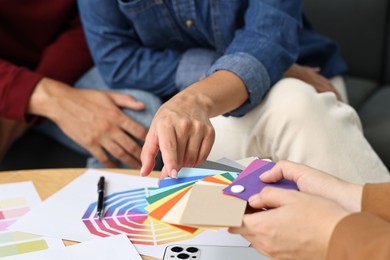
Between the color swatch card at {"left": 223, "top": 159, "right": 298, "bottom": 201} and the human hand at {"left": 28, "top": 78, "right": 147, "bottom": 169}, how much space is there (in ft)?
1.69

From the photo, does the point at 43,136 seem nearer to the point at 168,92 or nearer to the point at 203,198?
the point at 168,92

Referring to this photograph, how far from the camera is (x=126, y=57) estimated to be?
1.34 meters

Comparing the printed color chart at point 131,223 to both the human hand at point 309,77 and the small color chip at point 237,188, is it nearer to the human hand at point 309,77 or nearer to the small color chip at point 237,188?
the small color chip at point 237,188

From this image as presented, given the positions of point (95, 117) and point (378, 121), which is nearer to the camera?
point (95, 117)

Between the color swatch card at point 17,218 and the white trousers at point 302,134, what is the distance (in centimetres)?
34

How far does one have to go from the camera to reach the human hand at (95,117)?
50.4 inches

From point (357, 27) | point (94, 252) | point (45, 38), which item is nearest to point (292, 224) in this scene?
point (94, 252)

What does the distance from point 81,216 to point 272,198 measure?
36cm

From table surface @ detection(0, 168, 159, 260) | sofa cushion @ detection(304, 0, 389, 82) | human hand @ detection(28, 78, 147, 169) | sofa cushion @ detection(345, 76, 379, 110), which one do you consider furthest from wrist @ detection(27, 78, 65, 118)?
sofa cushion @ detection(304, 0, 389, 82)

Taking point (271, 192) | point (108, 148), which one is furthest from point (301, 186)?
point (108, 148)

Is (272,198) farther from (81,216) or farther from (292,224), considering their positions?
(81,216)

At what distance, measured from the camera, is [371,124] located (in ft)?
4.89

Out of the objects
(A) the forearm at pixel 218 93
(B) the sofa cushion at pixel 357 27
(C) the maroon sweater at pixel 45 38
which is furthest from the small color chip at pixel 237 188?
(B) the sofa cushion at pixel 357 27

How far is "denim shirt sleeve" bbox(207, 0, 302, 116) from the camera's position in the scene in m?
1.10
